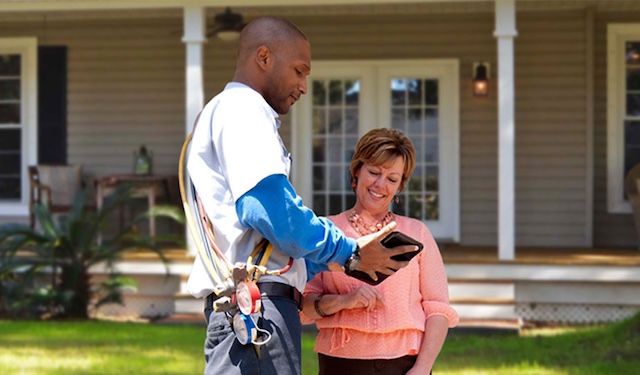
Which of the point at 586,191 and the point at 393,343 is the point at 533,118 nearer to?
the point at 586,191

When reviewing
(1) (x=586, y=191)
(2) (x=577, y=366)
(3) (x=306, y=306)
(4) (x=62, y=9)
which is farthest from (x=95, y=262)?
(3) (x=306, y=306)

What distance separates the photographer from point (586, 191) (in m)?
9.63

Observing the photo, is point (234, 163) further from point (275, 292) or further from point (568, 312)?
point (568, 312)

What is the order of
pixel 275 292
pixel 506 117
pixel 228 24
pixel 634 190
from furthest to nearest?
1. pixel 228 24
2. pixel 634 190
3. pixel 506 117
4. pixel 275 292

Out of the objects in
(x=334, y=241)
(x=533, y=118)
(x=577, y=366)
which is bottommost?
(x=577, y=366)

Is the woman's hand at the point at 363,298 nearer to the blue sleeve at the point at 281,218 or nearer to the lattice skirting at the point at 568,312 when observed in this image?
the blue sleeve at the point at 281,218

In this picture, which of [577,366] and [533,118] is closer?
[577,366]

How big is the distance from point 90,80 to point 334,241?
847 cm

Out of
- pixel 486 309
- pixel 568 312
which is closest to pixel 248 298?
pixel 486 309

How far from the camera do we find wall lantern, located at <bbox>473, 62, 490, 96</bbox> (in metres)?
9.62

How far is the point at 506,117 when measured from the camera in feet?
25.8

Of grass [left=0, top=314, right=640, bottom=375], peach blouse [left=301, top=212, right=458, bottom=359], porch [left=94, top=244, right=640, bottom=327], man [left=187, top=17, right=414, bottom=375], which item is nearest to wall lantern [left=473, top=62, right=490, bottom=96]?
→ porch [left=94, top=244, right=640, bottom=327]

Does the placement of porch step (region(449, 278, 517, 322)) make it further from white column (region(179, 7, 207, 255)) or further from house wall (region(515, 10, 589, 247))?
white column (region(179, 7, 207, 255))

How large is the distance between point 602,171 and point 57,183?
5486 millimetres
